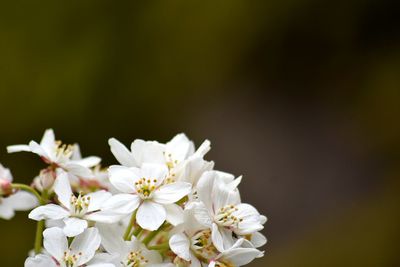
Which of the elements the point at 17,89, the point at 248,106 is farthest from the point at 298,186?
the point at 17,89

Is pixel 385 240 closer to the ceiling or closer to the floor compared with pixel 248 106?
closer to the floor

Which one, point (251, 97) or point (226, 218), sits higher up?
point (251, 97)

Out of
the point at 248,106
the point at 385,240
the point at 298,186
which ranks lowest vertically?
the point at 385,240

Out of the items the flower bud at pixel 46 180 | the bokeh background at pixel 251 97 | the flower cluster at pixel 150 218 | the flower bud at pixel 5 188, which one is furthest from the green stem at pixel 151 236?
the bokeh background at pixel 251 97

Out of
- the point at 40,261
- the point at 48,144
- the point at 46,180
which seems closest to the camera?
the point at 40,261

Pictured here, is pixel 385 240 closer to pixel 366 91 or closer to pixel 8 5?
pixel 366 91

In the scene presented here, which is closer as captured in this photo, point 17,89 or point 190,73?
point 17,89

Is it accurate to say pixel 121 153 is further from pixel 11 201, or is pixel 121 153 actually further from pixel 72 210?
pixel 11 201

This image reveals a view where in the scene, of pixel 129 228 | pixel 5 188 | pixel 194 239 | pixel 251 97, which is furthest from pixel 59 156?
pixel 251 97
